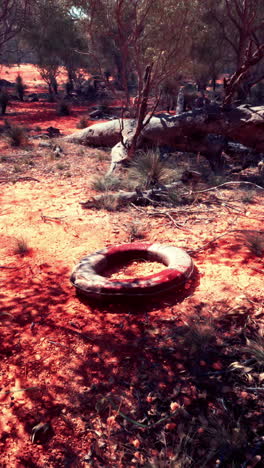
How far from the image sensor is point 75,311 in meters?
2.94

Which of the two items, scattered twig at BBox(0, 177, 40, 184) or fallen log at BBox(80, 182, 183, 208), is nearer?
fallen log at BBox(80, 182, 183, 208)

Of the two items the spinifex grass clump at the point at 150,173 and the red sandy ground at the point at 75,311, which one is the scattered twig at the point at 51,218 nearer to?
the red sandy ground at the point at 75,311

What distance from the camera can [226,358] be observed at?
Result: 7.75 feet

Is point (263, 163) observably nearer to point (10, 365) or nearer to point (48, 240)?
point (48, 240)

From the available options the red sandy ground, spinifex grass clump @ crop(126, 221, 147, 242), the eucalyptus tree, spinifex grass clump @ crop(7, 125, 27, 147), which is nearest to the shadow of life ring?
the red sandy ground

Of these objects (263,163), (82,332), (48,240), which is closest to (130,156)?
(263,163)

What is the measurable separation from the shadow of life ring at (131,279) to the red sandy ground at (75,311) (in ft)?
0.50

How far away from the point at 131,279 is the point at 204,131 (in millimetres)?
5235

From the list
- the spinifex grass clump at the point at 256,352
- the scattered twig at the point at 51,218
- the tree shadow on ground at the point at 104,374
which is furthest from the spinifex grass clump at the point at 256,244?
the scattered twig at the point at 51,218

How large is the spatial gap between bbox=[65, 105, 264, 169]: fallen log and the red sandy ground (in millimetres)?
1889

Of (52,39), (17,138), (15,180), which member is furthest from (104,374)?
(52,39)

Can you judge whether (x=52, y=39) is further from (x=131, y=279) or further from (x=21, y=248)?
(x=131, y=279)

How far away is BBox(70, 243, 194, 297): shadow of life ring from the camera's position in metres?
2.92

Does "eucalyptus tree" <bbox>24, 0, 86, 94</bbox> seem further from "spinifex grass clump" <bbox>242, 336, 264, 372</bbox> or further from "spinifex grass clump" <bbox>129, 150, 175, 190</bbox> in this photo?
"spinifex grass clump" <bbox>242, 336, 264, 372</bbox>
